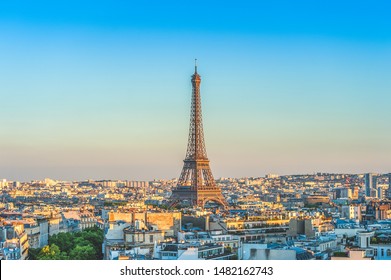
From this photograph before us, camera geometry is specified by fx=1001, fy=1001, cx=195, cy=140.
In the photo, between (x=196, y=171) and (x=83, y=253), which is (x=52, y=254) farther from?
(x=196, y=171)

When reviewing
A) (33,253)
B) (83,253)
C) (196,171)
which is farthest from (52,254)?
(196,171)

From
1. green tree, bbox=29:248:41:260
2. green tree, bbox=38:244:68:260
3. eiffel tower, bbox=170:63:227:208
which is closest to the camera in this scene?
green tree, bbox=38:244:68:260

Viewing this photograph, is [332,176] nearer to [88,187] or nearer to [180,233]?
[88,187]

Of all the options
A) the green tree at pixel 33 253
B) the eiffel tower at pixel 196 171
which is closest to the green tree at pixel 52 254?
the green tree at pixel 33 253

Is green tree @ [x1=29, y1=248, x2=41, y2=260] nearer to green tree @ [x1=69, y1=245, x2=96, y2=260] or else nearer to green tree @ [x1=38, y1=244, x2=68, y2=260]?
green tree @ [x1=38, y1=244, x2=68, y2=260]

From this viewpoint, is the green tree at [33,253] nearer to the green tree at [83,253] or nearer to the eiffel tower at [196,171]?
the green tree at [83,253]

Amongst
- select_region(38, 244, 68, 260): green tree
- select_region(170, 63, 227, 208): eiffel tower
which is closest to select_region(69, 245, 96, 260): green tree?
select_region(38, 244, 68, 260): green tree

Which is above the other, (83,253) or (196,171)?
(196,171)
